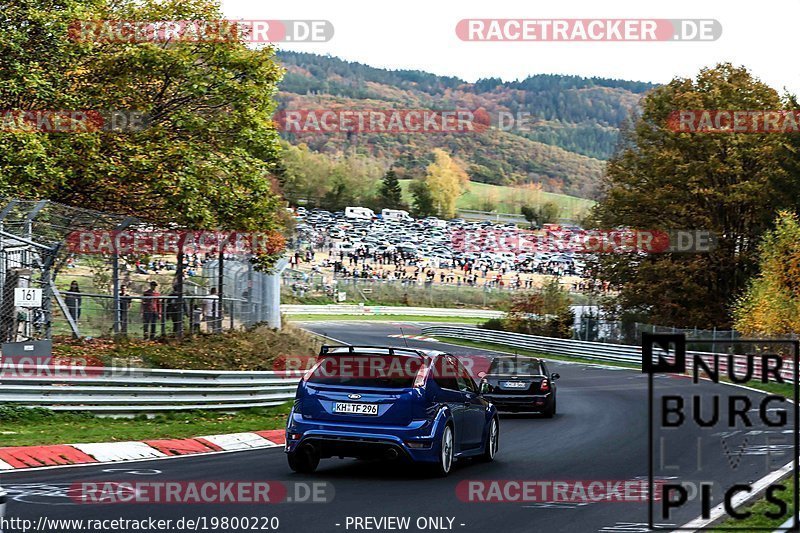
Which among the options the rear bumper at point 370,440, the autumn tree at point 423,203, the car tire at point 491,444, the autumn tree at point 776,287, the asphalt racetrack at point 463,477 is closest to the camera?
the asphalt racetrack at point 463,477

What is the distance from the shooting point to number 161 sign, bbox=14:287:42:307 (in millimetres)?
18688

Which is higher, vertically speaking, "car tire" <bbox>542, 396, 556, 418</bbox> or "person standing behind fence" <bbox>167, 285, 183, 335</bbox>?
"person standing behind fence" <bbox>167, 285, 183, 335</bbox>

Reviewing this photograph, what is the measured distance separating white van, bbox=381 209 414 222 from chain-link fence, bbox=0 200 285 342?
4508 inches

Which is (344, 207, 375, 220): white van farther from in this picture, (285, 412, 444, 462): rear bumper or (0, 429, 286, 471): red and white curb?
(285, 412, 444, 462): rear bumper

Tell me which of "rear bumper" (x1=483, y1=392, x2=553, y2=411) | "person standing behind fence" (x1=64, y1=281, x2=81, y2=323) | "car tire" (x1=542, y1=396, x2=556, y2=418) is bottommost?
"car tire" (x1=542, y1=396, x2=556, y2=418)

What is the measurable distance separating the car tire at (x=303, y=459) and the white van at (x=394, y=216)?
12684 centimetres

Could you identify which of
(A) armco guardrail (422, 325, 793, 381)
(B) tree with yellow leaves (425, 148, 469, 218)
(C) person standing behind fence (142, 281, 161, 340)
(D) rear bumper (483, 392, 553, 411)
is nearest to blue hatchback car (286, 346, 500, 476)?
(D) rear bumper (483, 392, 553, 411)

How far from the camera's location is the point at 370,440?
501 inches

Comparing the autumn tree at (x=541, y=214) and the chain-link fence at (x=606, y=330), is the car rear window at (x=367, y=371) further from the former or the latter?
the autumn tree at (x=541, y=214)

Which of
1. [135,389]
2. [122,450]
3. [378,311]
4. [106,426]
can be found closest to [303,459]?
[122,450]

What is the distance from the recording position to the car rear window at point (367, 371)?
13.1m

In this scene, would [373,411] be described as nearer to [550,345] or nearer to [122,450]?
[122,450]

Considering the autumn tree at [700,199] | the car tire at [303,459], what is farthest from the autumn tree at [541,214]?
the car tire at [303,459]

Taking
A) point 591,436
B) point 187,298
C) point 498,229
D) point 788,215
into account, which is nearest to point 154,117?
point 187,298
